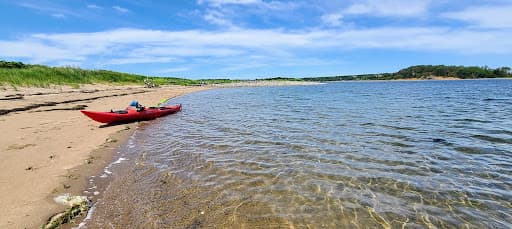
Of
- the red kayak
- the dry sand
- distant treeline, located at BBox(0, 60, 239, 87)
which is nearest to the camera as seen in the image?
the dry sand

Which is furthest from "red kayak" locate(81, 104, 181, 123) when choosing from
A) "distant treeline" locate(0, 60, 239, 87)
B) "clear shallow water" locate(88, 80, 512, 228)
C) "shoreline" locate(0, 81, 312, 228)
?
"distant treeline" locate(0, 60, 239, 87)

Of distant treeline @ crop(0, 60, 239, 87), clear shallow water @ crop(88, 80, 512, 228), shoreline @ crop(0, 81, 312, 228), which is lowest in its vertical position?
clear shallow water @ crop(88, 80, 512, 228)

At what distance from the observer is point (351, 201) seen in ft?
19.7

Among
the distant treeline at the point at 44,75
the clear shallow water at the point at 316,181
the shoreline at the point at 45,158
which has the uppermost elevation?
the distant treeline at the point at 44,75

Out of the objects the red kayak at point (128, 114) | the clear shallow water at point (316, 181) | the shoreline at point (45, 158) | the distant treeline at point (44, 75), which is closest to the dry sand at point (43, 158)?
the shoreline at point (45, 158)

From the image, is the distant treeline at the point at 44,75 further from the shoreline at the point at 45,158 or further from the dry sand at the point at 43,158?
the dry sand at the point at 43,158

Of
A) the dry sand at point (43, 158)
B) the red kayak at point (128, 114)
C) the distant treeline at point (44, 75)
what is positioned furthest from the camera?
the distant treeline at point (44, 75)

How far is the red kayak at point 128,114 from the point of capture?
1428cm

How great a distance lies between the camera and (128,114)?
16.4m

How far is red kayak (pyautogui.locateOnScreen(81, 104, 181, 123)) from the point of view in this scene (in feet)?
46.9

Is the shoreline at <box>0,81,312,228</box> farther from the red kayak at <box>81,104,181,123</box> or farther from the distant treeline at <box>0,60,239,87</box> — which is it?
the distant treeline at <box>0,60,239,87</box>

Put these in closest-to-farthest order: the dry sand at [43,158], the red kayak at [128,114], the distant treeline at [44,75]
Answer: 1. the dry sand at [43,158]
2. the red kayak at [128,114]
3. the distant treeline at [44,75]

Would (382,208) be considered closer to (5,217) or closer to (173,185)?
(173,185)

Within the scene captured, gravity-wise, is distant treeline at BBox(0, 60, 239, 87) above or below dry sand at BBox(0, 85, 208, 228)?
above
